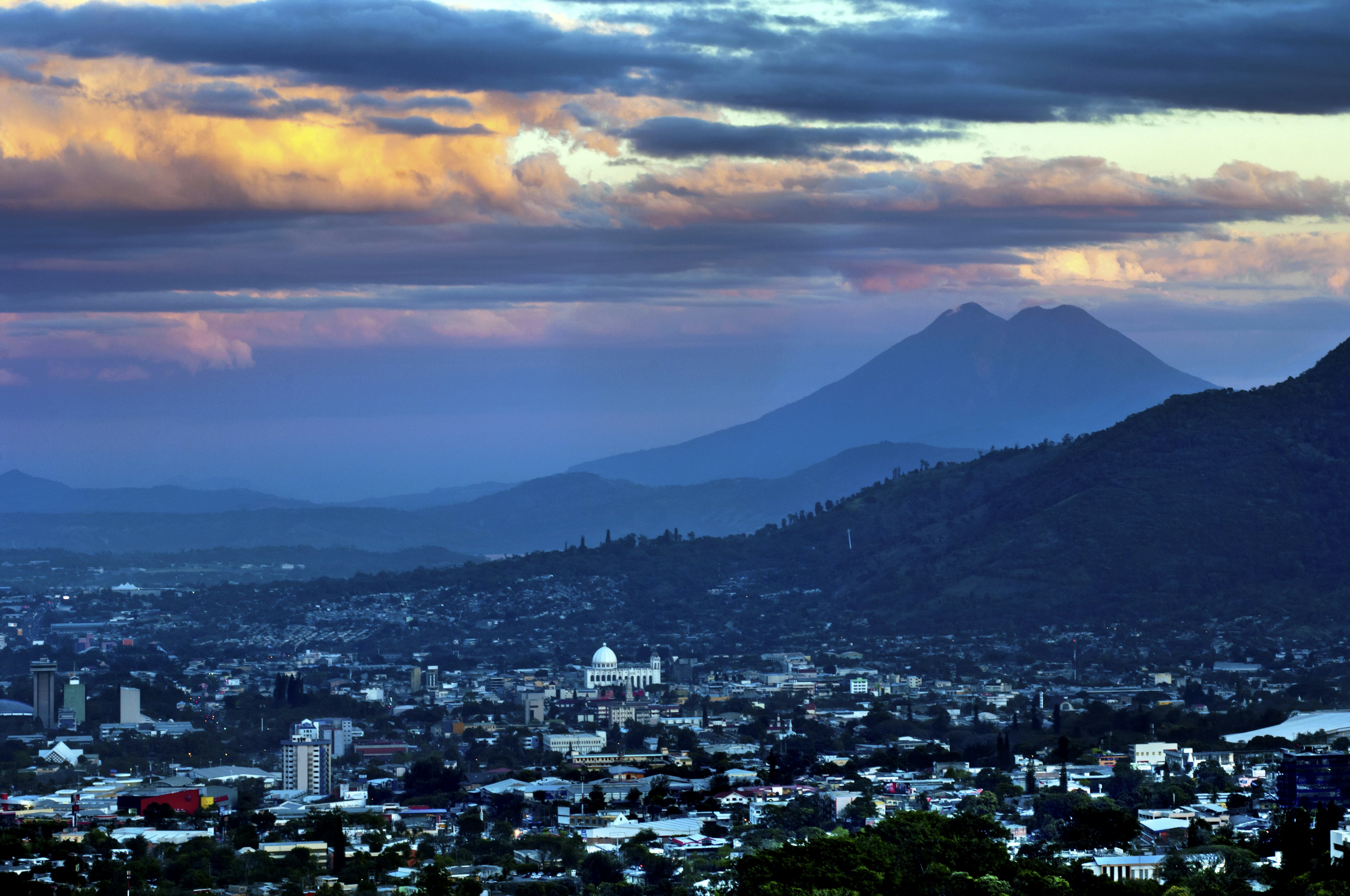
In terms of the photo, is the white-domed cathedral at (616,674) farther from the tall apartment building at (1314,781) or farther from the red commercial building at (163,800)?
the tall apartment building at (1314,781)

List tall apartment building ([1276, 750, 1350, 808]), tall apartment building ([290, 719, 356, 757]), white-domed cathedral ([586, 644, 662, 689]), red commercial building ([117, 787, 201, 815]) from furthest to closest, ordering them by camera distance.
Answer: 1. white-domed cathedral ([586, 644, 662, 689])
2. tall apartment building ([290, 719, 356, 757])
3. red commercial building ([117, 787, 201, 815])
4. tall apartment building ([1276, 750, 1350, 808])

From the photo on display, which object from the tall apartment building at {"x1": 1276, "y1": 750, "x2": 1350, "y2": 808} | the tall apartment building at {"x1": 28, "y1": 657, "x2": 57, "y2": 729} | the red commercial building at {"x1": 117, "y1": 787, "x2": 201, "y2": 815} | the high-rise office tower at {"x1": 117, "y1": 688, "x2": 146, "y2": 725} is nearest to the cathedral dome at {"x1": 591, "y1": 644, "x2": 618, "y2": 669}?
the high-rise office tower at {"x1": 117, "y1": 688, "x2": 146, "y2": 725}

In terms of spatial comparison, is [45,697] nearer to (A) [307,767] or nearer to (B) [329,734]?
(B) [329,734]

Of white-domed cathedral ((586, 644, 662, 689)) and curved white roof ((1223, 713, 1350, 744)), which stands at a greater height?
white-domed cathedral ((586, 644, 662, 689))

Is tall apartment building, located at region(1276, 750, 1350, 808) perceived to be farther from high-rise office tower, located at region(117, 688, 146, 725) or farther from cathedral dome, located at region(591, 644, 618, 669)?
cathedral dome, located at region(591, 644, 618, 669)

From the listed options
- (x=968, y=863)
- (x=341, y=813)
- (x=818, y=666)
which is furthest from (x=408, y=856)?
(x=818, y=666)

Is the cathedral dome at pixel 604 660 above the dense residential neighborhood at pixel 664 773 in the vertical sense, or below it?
above

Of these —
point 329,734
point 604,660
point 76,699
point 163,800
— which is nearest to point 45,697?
point 76,699

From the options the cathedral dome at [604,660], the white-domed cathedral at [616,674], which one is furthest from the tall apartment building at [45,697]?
the cathedral dome at [604,660]
